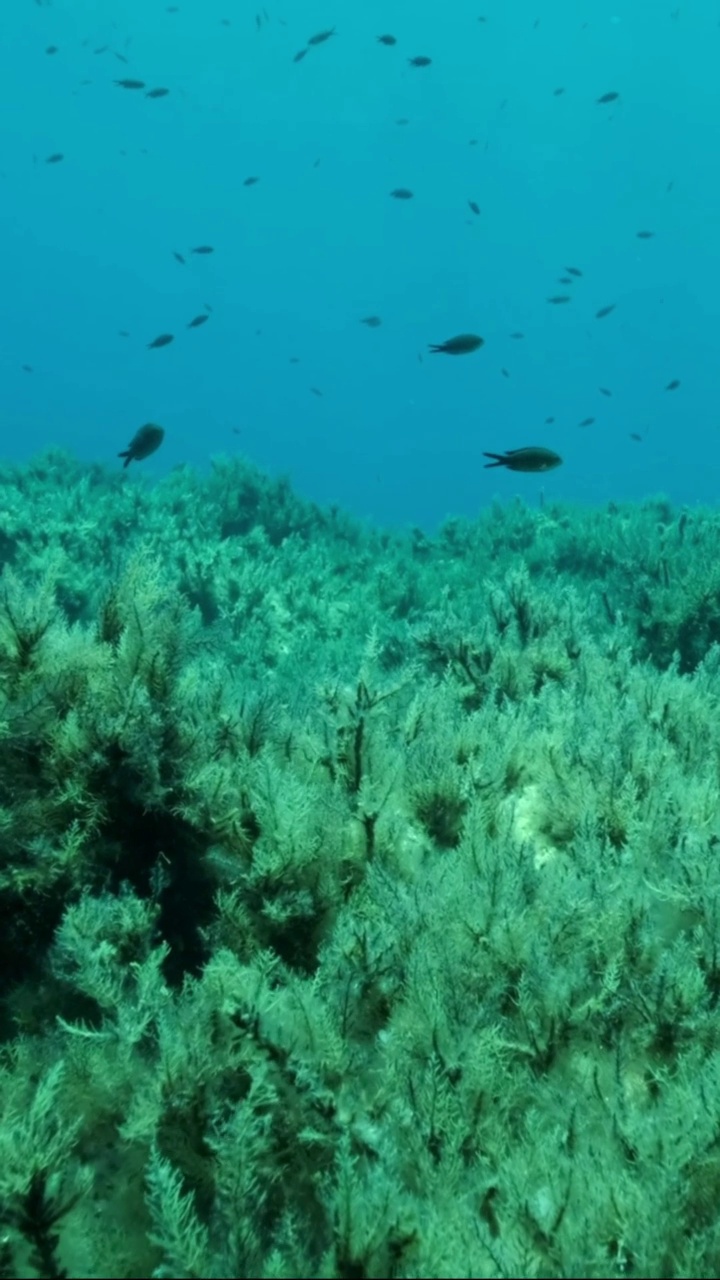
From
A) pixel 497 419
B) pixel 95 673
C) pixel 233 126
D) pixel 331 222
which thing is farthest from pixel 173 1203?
pixel 497 419

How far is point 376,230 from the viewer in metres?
160

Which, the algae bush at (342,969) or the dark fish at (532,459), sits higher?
the algae bush at (342,969)

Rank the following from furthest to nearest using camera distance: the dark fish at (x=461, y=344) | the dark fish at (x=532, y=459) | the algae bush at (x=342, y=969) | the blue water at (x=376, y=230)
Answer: the blue water at (x=376, y=230) → the dark fish at (x=461, y=344) → the dark fish at (x=532, y=459) → the algae bush at (x=342, y=969)

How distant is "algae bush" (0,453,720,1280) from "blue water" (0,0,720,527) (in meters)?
88.1

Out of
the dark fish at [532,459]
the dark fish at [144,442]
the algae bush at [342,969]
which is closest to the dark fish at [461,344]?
the dark fish at [532,459]

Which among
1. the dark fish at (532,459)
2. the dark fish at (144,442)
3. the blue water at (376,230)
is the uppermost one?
the dark fish at (532,459)

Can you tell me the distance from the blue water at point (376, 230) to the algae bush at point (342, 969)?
88.1 meters

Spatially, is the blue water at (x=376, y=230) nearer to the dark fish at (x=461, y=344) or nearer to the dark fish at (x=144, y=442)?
the dark fish at (x=461, y=344)

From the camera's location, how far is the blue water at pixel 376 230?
Answer: 118812 millimetres

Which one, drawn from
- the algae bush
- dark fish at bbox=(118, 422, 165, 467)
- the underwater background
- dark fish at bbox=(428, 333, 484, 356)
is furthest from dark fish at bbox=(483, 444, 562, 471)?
dark fish at bbox=(118, 422, 165, 467)

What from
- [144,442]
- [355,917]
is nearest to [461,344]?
[144,442]

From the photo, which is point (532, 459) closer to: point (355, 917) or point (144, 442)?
point (144, 442)

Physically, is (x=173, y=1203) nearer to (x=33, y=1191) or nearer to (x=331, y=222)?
(x=33, y=1191)

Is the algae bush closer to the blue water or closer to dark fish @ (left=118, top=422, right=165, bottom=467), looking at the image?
dark fish @ (left=118, top=422, right=165, bottom=467)
